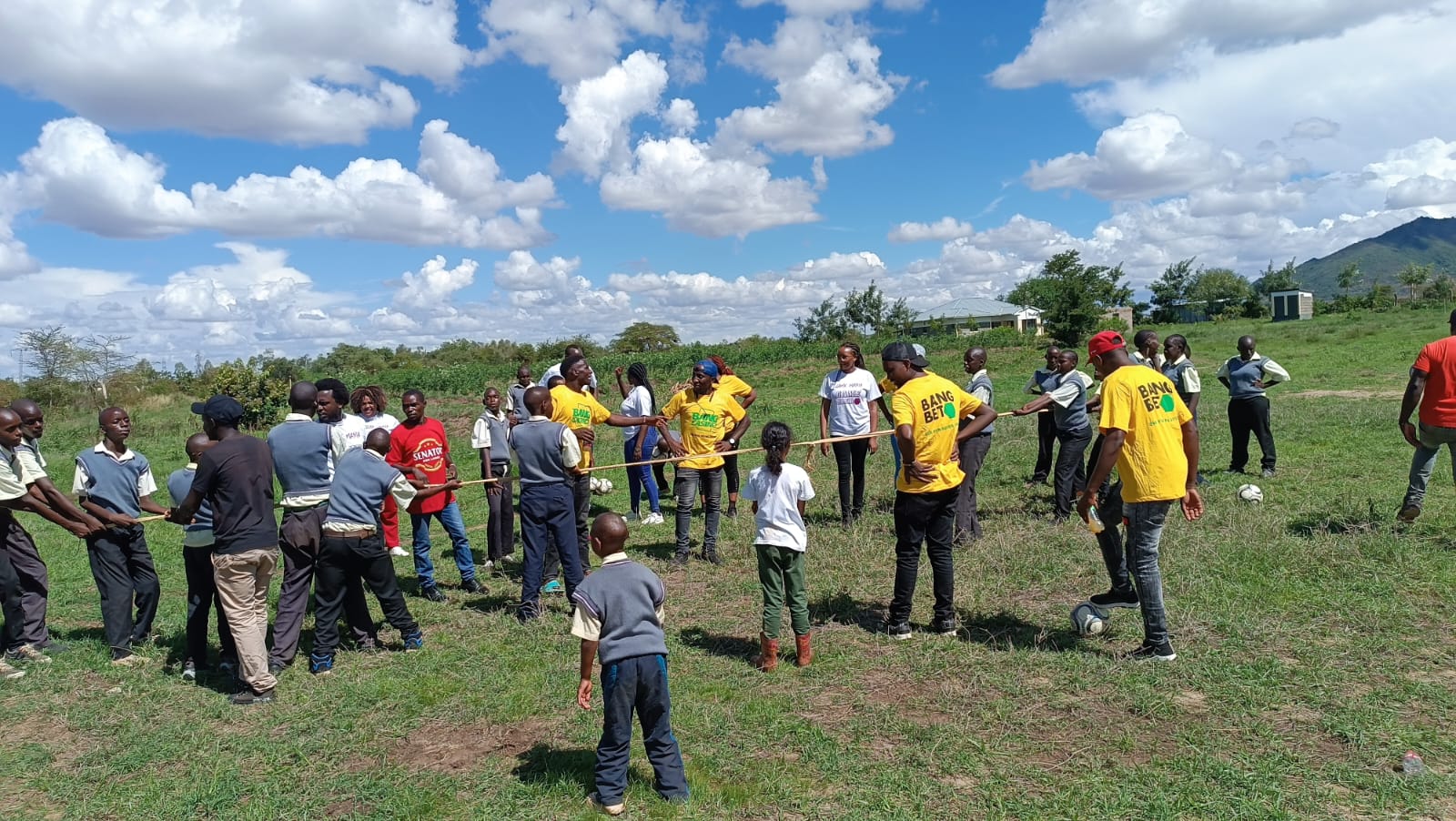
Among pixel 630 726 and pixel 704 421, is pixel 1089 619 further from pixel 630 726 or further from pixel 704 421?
pixel 704 421

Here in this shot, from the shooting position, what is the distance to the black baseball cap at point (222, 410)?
18.4 feet

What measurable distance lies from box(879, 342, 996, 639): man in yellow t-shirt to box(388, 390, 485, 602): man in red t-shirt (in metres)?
4.23

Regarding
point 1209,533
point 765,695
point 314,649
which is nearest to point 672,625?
point 765,695

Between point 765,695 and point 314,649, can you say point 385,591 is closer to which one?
point 314,649

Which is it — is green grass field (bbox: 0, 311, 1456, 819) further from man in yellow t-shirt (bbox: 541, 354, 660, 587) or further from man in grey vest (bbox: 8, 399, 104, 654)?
man in yellow t-shirt (bbox: 541, 354, 660, 587)

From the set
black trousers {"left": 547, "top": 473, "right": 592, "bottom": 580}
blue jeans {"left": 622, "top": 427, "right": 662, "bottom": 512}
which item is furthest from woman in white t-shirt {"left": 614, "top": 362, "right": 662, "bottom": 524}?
black trousers {"left": 547, "top": 473, "right": 592, "bottom": 580}

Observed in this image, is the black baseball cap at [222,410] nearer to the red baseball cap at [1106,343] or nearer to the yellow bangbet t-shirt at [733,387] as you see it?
the yellow bangbet t-shirt at [733,387]

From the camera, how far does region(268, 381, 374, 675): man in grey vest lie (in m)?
6.06

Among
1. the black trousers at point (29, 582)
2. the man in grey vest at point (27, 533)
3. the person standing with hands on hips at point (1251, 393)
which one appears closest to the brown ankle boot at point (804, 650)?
the man in grey vest at point (27, 533)

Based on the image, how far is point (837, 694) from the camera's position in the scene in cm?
534

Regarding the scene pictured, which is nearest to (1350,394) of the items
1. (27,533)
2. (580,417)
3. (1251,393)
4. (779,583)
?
(1251,393)

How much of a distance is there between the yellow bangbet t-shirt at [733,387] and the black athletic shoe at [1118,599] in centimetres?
386

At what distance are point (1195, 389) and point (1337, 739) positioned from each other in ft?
19.2

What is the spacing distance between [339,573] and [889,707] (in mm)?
4089
